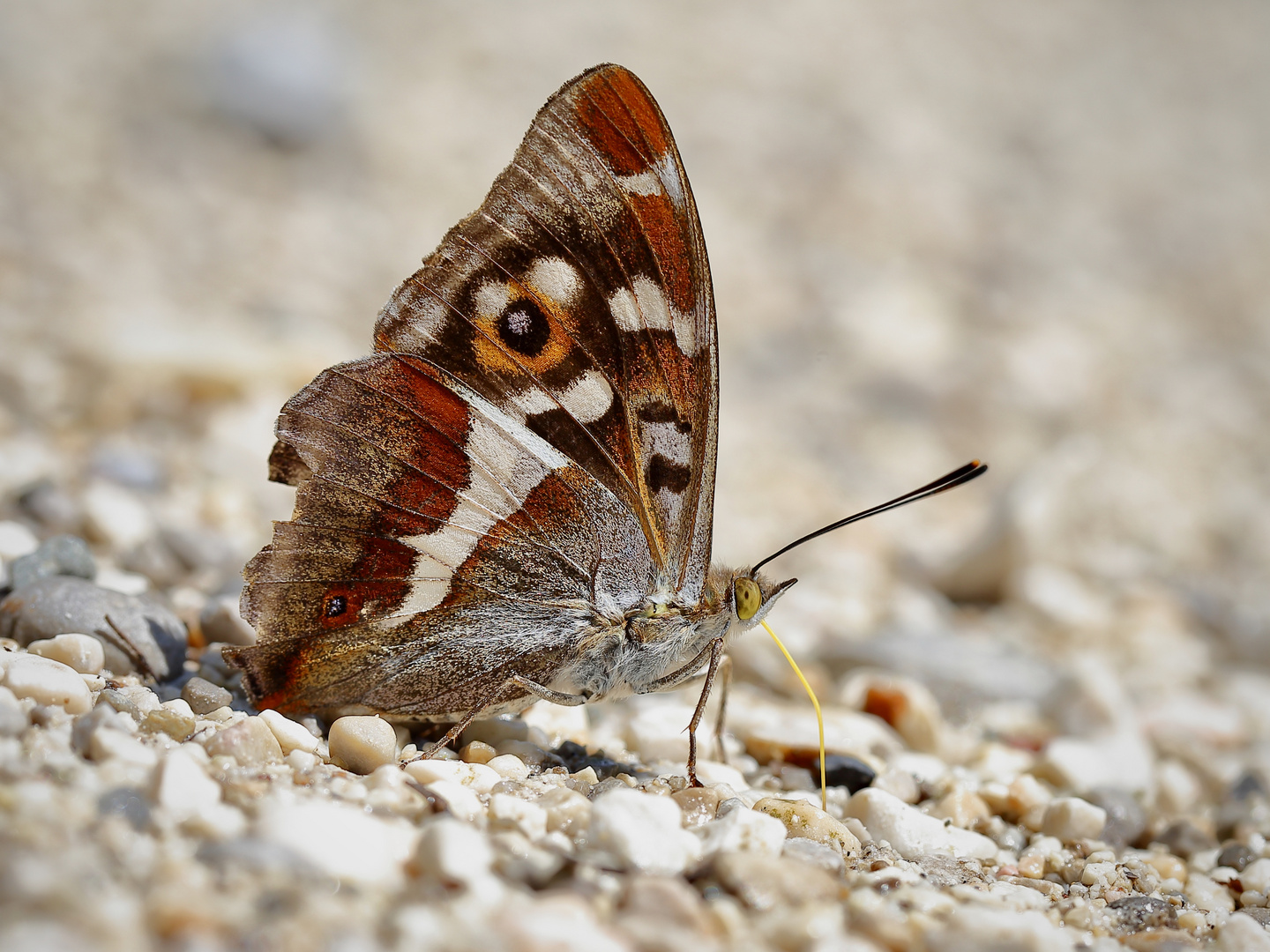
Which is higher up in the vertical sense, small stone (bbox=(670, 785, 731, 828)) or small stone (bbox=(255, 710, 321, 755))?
small stone (bbox=(670, 785, 731, 828))

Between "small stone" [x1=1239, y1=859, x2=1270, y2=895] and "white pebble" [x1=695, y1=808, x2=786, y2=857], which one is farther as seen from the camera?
"small stone" [x1=1239, y1=859, x2=1270, y2=895]

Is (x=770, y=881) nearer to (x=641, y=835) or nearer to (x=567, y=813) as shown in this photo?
(x=641, y=835)

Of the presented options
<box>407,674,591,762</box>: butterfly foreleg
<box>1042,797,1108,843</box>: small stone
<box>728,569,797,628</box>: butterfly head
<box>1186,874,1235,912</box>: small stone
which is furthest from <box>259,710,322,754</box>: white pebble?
<box>1186,874,1235,912</box>: small stone

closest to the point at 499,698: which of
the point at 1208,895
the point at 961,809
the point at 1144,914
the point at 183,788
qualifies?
the point at 183,788

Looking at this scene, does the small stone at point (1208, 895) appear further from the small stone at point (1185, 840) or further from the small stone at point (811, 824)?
the small stone at point (811, 824)

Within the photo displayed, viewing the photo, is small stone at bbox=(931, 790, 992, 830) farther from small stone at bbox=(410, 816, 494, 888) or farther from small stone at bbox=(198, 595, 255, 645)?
small stone at bbox=(198, 595, 255, 645)

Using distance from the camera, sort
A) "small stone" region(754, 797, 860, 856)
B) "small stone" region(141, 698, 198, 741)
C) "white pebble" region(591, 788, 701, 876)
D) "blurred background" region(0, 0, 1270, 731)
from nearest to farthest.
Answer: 1. "white pebble" region(591, 788, 701, 876)
2. "small stone" region(141, 698, 198, 741)
3. "small stone" region(754, 797, 860, 856)
4. "blurred background" region(0, 0, 1270, 731)
